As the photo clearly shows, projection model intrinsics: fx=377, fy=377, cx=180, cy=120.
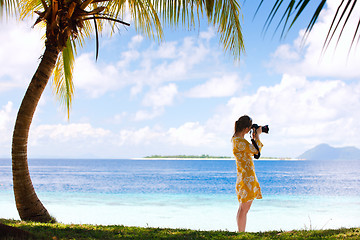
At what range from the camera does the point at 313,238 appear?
16.3 ft

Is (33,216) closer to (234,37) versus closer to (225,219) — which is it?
(234,37)

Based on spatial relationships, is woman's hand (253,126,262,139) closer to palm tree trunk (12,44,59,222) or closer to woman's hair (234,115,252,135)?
woman's hair (234,115,252,135)

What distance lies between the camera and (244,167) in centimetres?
Answer: 531

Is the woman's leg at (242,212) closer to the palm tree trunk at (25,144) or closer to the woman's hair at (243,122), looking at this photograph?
the woman's hair at (243,122)

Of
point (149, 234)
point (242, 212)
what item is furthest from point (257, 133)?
point (149, 234)

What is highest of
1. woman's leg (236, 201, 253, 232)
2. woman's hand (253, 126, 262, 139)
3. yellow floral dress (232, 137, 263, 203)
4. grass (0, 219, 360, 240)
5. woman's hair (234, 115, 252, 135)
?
woman's hair (234, 115, 252, 135)

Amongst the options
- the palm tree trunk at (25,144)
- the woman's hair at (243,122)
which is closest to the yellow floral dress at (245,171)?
the woman's hair at (243,122)

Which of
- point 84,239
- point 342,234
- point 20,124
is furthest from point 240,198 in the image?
point 20,124

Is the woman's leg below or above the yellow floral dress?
below

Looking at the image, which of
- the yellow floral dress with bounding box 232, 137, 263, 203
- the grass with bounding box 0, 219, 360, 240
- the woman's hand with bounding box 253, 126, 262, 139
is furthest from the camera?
the woman's hand with bounding box 253, 126, 262, 139

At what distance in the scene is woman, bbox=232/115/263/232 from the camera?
5.25 m

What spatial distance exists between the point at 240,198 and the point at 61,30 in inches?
161

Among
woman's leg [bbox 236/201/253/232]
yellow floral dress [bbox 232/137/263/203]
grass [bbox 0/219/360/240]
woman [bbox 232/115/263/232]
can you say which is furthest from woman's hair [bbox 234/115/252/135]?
grass [bbox 0/219/360/240]

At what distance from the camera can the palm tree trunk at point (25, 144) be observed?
6.25 metres
